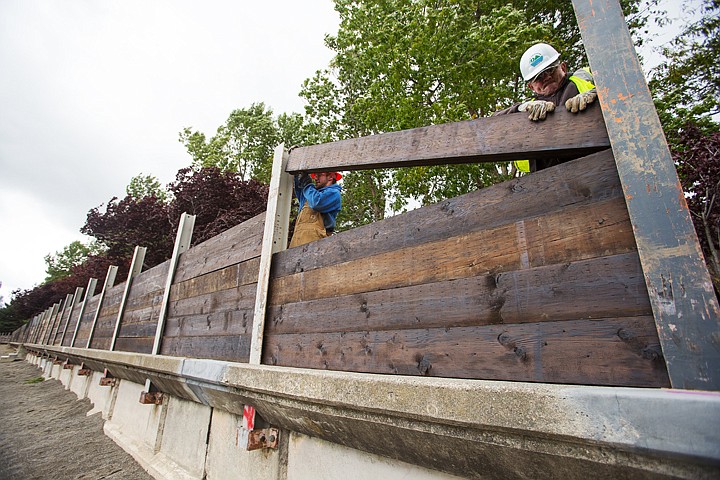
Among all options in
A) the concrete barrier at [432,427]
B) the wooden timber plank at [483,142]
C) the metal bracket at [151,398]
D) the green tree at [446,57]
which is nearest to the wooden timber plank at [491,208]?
the wooden timber plank at [483,142]

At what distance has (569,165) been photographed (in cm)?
139

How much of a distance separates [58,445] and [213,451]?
3610 millimetres

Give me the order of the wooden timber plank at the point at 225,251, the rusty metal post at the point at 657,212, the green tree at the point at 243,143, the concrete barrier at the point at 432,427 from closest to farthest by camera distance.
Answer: the concrete barrier at the point at 432,427
the rusty metal post at the point at 657,212
the wooden timber plank at the point at 225,251
the green tree at the point at 243,143

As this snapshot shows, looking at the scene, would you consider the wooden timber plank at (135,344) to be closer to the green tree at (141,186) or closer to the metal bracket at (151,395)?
the metal bracket at (151,395)

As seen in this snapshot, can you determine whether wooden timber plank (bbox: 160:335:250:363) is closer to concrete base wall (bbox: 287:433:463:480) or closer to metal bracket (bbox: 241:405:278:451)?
metal bracket (bbox: 241:405:278:451)

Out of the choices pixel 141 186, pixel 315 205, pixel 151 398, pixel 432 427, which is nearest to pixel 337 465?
pixel 432 427

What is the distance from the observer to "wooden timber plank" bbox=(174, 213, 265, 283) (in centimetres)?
303

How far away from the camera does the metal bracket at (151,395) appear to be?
388 centimetres

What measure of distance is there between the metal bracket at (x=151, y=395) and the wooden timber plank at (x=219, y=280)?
98 centimetres

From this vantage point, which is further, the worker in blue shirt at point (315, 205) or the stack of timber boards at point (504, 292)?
the worker in blue shirt at point (315, 205)

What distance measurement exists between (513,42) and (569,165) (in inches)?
A: 391

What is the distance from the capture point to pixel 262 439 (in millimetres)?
2338

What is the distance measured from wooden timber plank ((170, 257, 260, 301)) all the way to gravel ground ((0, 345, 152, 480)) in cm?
186

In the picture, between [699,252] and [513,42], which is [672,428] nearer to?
[699,252]
